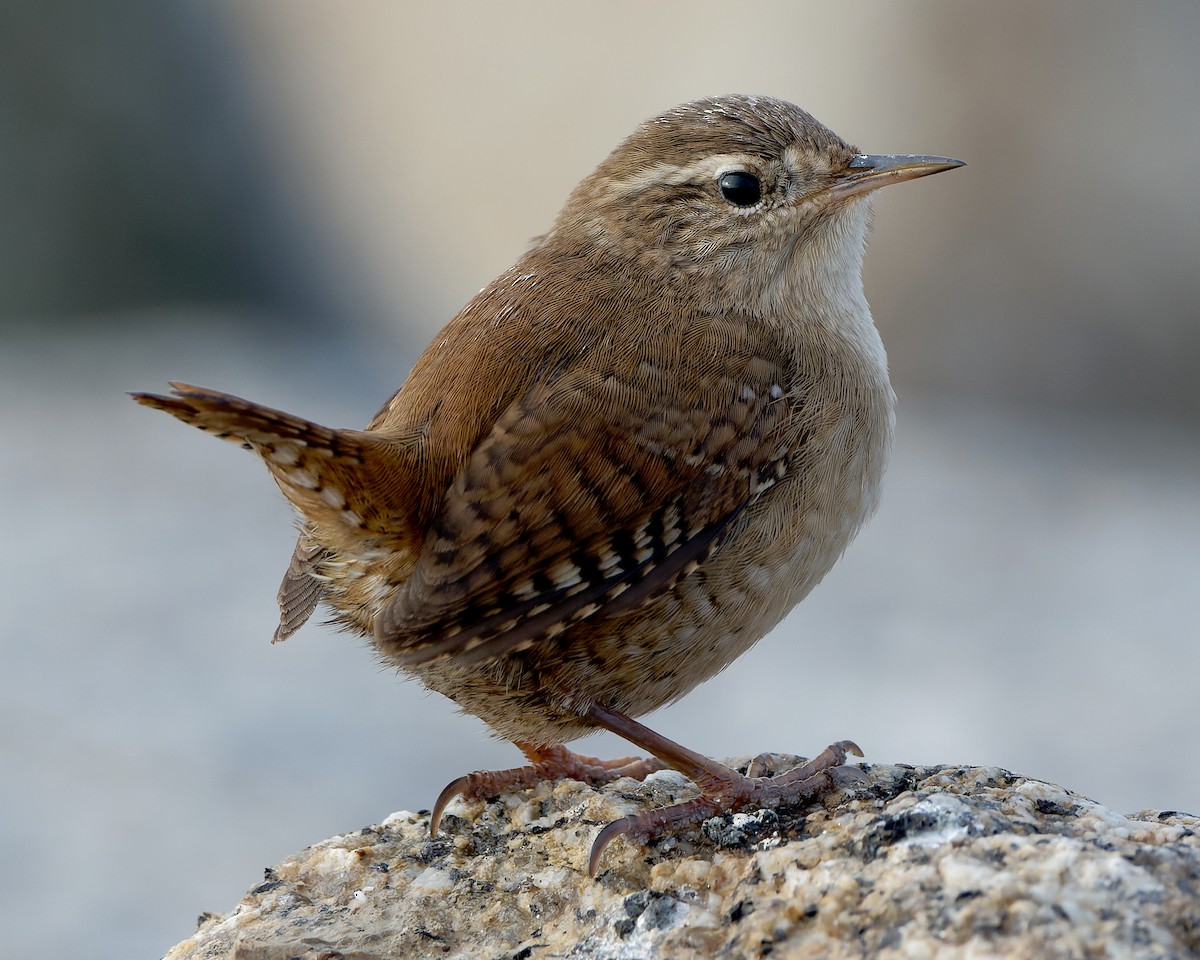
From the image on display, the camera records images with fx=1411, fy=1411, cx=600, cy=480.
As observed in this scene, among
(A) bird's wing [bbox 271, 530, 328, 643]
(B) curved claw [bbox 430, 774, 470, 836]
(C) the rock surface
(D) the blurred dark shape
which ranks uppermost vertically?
(D) the blurred dark shape

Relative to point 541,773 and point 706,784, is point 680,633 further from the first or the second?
point 541,773

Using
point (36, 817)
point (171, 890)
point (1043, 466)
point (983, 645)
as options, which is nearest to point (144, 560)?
point (36, 817)

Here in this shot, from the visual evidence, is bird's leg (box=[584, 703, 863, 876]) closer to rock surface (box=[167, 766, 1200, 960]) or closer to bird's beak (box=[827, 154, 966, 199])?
rock surface (box=[167, 766, 1200, 960])

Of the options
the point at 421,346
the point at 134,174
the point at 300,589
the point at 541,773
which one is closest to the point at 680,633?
the point at 541,773

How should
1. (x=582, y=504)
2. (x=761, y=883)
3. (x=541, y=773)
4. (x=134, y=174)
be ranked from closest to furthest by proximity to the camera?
(x=761, y=883)
(x=582, y=504)
(x=541, y=773)
(x=134, y=174)

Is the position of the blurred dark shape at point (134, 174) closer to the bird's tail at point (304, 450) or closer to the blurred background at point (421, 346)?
the blurred background at point (421, 346)

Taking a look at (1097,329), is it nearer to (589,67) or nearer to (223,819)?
(589,67)

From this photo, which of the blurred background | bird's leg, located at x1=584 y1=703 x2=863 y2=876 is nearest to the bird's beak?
bird's leg, located at x1=584 y1=703 x2=863 y2=876
